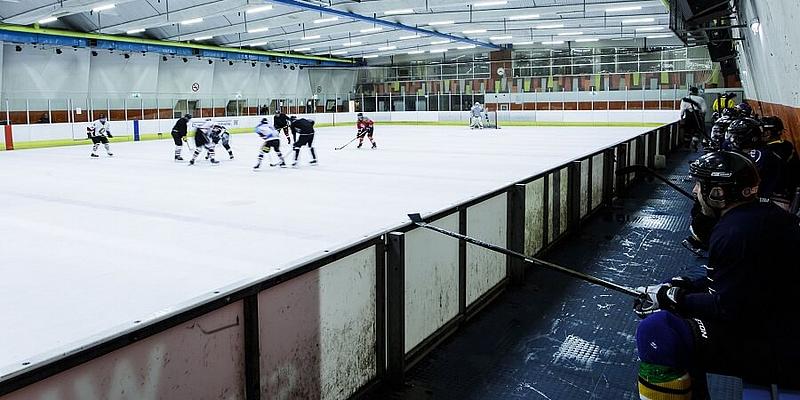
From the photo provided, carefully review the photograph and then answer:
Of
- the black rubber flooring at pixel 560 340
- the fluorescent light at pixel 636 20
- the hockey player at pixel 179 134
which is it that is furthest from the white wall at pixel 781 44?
the fluorescent light at pixel 636 20

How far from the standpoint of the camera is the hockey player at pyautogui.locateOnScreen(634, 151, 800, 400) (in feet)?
7.62

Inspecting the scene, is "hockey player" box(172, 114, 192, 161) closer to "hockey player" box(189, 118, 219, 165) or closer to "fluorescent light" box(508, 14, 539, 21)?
"hockey player" box(189, 118, 219, 165)

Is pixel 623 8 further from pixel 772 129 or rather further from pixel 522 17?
pixel 772 129

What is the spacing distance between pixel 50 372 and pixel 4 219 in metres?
7.53

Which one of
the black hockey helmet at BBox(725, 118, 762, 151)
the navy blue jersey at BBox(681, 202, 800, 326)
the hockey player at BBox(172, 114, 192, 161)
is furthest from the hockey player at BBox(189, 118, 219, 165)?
the navy blue jersey at BBox(681, 202, 800, 326)

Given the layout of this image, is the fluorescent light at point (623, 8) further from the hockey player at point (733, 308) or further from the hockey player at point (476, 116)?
the hockey player at point (733, 308)

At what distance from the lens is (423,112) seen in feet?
122

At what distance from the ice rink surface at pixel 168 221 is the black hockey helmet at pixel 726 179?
177 cm

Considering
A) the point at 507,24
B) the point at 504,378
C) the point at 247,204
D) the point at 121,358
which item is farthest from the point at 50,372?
the point at 507,24

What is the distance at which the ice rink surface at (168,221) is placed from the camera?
4.37 meters

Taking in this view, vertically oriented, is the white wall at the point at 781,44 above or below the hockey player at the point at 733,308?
above

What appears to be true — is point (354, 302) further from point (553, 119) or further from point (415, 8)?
point (553, 119)

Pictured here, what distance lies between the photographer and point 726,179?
246 centimetres

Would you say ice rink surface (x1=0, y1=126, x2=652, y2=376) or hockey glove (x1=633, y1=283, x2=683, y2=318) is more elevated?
hockey glove (x1=633, y1=283, x2=683, y2=318)
